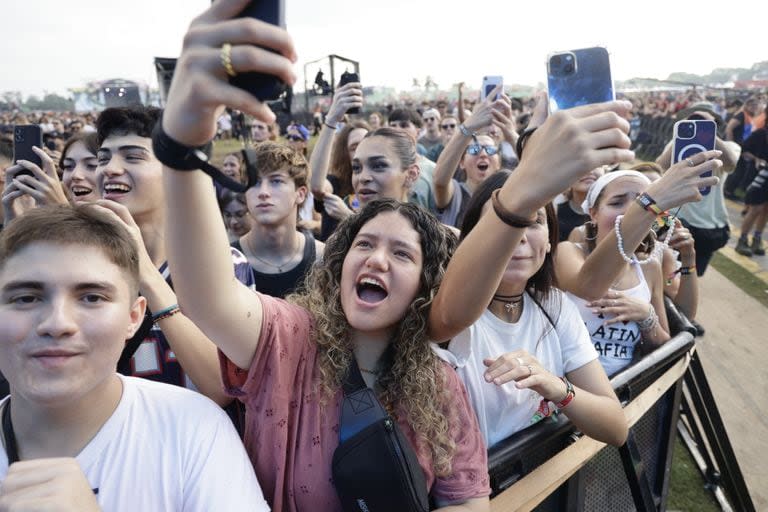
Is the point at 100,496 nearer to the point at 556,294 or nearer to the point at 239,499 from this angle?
the point at 239,499

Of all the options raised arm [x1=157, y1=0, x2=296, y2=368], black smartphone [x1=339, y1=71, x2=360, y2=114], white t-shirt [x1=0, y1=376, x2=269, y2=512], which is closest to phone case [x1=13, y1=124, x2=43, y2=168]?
white t-shirt [x1=0, y1=376, x2=269, y2=512]

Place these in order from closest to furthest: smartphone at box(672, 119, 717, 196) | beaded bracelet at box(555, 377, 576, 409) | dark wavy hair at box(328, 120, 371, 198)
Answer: beaded bracelet at box(555, 377, 576, 409), smartphone at box(672, 119, 717, 196), dark wavy hair at box(328, 120, 371, 198)

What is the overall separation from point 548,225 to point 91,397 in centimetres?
170

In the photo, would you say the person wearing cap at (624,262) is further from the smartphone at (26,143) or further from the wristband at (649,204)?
the smartphone at (26,143)

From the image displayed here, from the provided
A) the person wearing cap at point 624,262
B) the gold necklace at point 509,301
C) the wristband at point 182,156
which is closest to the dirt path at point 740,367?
the person wearing cap at point 624,262

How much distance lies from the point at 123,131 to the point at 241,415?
1.31 meters

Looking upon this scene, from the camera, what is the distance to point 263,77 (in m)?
0.73

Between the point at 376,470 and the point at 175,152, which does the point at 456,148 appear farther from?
the point at 175,152

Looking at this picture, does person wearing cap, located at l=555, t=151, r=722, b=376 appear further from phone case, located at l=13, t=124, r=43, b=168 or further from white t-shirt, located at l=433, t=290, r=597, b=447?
phone case, located at l=13, t=124, r=43, b=168

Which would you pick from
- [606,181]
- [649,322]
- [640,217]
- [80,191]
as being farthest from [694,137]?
[80,191]

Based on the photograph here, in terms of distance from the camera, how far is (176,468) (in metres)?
1.13

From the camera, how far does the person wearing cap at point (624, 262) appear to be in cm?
187

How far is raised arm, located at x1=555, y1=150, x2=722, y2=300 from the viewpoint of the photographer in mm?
1835

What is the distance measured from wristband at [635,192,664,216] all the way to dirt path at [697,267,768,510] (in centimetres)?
226
